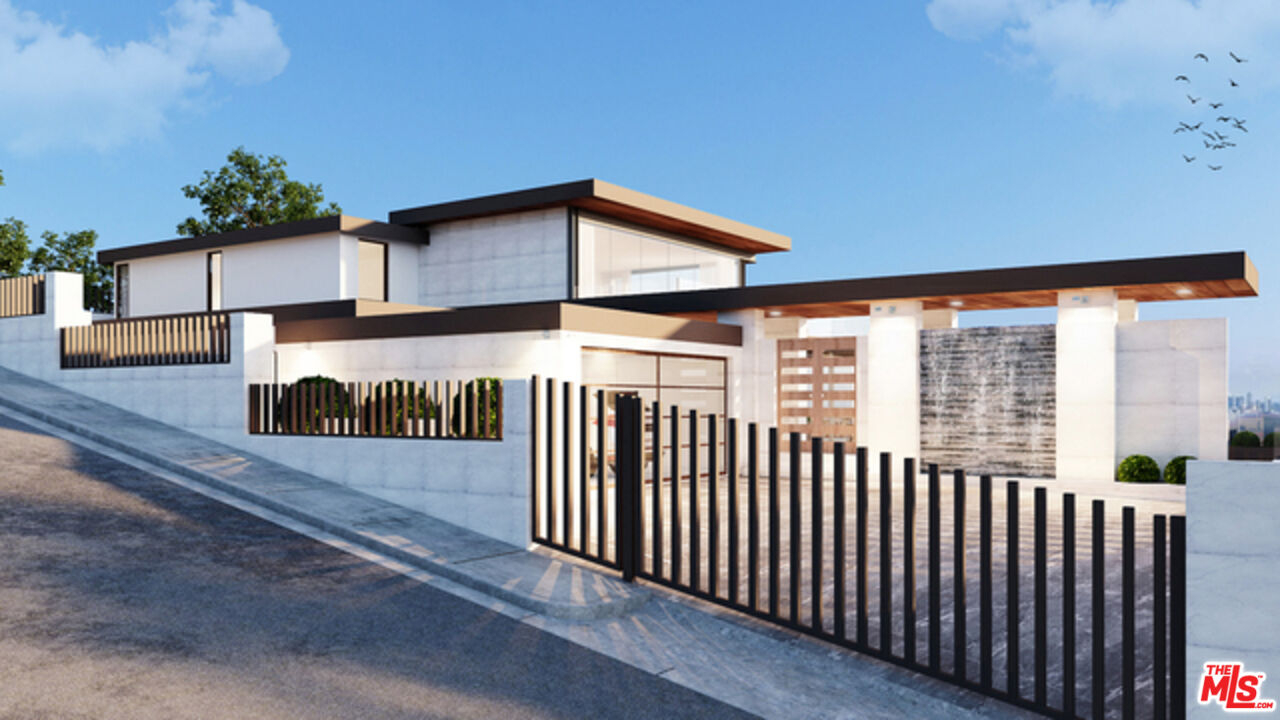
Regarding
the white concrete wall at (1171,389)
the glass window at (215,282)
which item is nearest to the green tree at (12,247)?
the glass window at (215,282)

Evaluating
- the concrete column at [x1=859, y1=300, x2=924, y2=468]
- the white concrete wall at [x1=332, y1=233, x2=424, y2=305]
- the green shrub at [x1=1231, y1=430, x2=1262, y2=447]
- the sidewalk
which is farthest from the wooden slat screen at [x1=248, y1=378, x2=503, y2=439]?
the green shrub at [x1=1231, y1=430, x2=1262, y2=447]

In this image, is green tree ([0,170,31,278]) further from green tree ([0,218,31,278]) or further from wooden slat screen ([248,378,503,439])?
wooden slat screen ([248,378,503,439])

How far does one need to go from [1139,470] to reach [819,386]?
21.0ft

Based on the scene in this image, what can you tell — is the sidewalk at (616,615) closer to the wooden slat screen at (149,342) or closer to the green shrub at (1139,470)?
the wooden slat screen at (149,342)

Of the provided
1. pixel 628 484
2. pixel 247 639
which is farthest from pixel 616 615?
pixel 247 639

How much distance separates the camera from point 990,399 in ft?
59.1

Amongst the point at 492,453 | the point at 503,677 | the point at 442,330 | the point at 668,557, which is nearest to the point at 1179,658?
the point at 503,677

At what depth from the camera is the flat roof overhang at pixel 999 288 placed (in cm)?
1570

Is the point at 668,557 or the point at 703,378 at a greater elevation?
the point at 703,378

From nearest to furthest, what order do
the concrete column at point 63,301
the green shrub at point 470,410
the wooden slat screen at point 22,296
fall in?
the green shrub at point 470,410 < the concrete column at point 63,301 < the wooden slat screen at point 22,296

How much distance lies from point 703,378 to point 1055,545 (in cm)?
953

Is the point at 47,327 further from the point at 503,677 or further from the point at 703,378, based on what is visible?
the point at 503,677

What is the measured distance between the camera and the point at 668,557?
34.9 ft

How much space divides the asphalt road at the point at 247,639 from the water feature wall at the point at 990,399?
42.9ft
